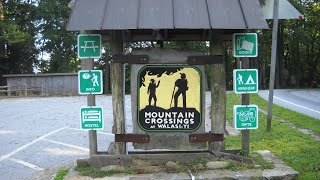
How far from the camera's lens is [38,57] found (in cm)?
Answer: 4653

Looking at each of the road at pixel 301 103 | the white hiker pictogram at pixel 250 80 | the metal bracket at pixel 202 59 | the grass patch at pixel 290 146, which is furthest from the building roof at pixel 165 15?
the road at pixel 301 103

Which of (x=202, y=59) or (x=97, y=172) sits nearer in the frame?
(x=97, y=172)

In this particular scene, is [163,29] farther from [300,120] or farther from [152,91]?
[300,120]

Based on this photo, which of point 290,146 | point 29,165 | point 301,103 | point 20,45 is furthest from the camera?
point 20,45

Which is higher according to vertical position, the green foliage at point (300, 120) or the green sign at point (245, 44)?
the green sign at point (245, 44)

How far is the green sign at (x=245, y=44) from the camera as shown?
20.0ft

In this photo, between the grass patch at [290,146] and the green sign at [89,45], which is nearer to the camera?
the green sign at [89,45]

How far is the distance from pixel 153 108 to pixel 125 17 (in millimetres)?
1546

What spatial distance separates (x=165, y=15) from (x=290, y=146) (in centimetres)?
459

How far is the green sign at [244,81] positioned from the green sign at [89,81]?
2143mm

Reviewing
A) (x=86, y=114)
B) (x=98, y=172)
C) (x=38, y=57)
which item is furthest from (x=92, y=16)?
(x=38, y=57)

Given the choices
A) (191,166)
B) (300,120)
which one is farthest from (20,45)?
(191,166)

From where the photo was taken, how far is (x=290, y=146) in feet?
27.9

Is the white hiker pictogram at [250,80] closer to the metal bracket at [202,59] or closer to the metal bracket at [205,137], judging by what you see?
the metal bracket at [202,59]
